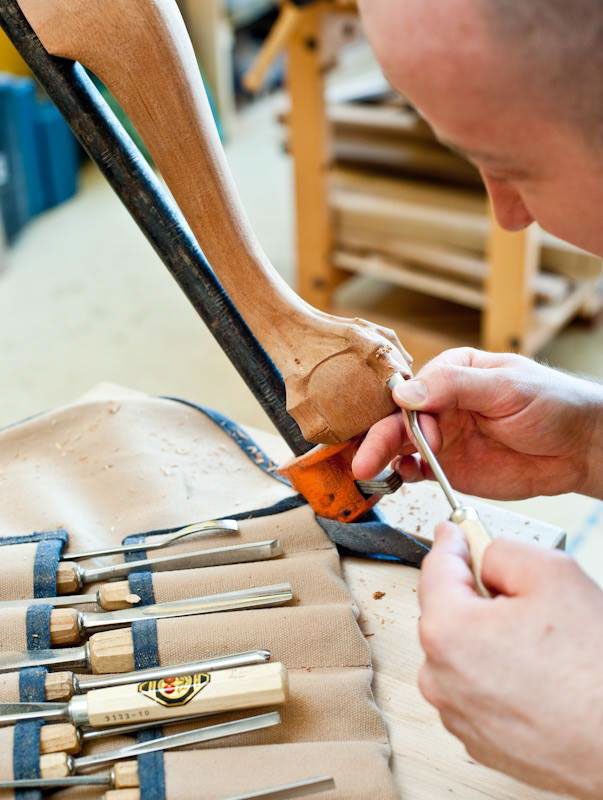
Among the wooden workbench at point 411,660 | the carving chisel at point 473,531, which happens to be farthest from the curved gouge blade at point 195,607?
the carving chisel at point 473,531

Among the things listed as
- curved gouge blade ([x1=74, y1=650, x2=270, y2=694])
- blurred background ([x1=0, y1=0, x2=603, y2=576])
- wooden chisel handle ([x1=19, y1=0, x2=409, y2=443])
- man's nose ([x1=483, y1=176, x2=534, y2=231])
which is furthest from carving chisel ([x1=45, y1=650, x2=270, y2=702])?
blurred background ([x1=0, y1=0, x2=603, y2=576])

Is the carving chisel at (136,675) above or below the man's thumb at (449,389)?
below

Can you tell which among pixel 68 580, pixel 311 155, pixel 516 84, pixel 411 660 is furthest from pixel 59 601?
pixel 311 155

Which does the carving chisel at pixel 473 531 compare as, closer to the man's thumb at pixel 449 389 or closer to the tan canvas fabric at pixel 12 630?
the man's thumb at pixel 449 389

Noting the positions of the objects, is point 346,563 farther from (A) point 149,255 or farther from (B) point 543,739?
(A) point 149,255

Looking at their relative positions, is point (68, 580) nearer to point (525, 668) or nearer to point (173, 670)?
point (173, 670)

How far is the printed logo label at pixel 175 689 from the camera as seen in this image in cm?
75

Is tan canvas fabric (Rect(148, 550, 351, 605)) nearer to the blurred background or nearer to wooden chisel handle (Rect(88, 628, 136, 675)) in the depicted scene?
wooden chisel handle (Rect(88, 628, 136, 675))

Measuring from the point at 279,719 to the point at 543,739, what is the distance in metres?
0.24

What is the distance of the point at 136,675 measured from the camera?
2.56 ft

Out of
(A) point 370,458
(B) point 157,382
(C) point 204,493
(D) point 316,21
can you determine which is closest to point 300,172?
(D) point 316,21

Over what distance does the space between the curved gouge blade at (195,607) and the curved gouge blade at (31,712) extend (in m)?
0.10

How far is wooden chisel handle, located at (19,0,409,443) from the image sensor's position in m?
0.79

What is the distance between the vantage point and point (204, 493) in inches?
41.9
